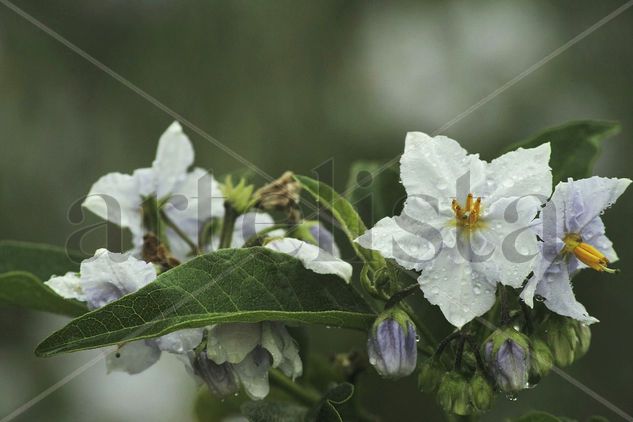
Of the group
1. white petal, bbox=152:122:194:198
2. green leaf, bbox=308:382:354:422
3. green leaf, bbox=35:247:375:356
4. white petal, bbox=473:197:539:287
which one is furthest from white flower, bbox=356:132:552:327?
white petal, bbox=152:122:194:198

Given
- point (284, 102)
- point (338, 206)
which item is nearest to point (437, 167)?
point (338, 206)

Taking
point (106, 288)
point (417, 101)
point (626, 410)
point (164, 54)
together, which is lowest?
point (626, 410)

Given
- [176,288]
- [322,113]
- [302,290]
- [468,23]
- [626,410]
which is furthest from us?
[468,23]

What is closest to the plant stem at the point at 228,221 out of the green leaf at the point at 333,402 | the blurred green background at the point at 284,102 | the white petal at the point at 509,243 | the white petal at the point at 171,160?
the white petal at the point at 171,160

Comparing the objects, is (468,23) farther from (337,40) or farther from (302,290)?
(302,290)

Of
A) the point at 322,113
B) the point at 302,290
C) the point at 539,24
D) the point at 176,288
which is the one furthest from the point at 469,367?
the point at 539,24

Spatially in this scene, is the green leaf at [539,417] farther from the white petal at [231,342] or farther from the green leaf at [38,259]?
the green leaf at [38,259]

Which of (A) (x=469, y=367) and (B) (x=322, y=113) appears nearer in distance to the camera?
(A) (x=469, y=367)

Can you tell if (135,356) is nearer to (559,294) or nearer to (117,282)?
(117,282)
